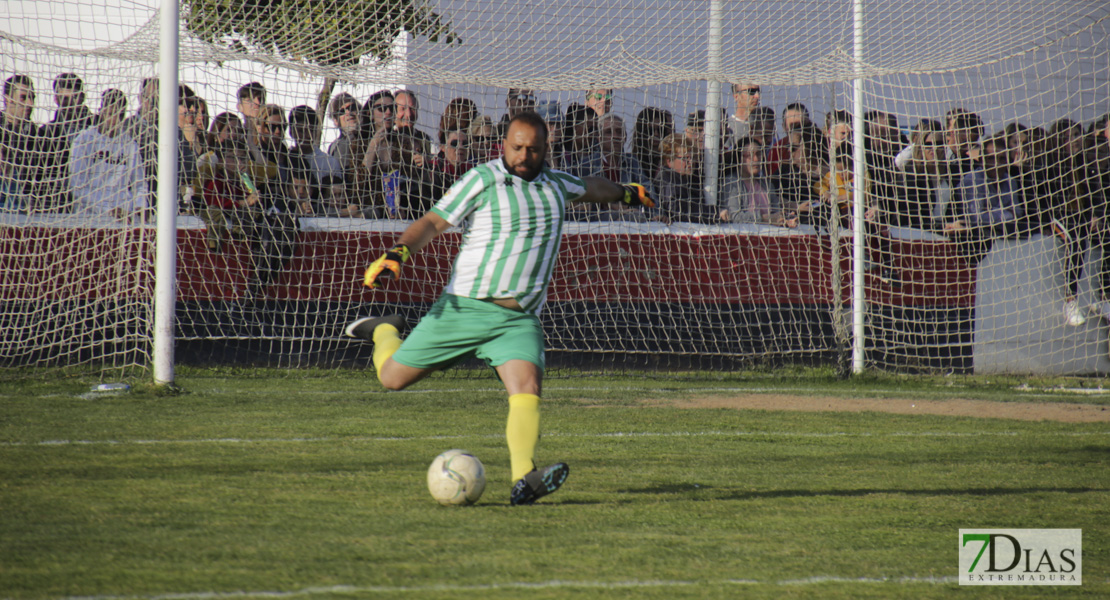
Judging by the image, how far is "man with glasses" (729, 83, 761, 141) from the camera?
11.3 m

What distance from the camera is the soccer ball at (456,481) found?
4.54m

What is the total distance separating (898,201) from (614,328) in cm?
310

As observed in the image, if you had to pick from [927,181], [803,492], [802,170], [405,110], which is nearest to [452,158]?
[405,110]

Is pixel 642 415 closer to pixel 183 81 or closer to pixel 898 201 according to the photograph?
pixel 898 201

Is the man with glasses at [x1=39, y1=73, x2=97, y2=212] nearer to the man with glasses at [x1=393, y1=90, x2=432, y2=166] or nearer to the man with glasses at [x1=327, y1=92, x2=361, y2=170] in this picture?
the man with glasses at [x1=327, y1=92, x2=361, y2=170]

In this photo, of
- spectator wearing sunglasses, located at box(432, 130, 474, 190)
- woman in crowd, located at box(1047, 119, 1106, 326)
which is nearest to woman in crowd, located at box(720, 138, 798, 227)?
woman in crowd, located at box(1047, 119, 1106, 326)

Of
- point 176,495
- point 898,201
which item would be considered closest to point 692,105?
point 898,201

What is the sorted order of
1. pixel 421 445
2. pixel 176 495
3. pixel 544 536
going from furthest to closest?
pixel 421 445, pixel 176 495, pixel 544 536

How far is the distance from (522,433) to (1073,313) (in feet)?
26.2

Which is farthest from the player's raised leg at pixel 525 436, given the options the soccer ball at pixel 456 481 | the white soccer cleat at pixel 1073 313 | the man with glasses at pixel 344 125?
the white soccer cleat at pixel 1073 313

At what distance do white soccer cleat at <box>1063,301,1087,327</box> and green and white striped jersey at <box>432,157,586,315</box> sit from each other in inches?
295

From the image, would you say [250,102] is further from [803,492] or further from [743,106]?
[803,492]

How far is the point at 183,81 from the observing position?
10273mm

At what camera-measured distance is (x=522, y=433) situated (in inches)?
186
